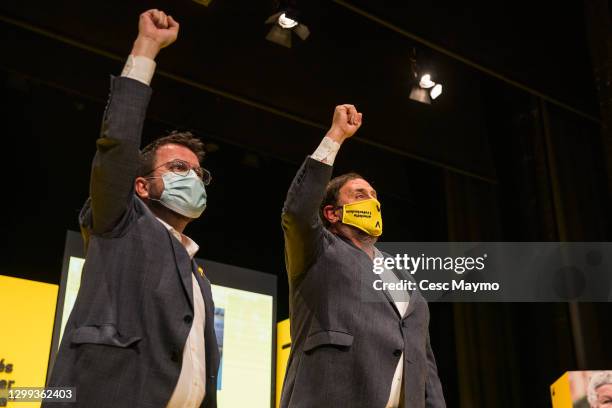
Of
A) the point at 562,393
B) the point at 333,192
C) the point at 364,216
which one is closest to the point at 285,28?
the point at 333,192

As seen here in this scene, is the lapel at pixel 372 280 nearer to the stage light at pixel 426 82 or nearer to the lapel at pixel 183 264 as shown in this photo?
the lapel at pixel 183 264

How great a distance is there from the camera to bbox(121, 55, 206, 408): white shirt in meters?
1.58

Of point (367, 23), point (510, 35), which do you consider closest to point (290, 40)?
point (367, 23)

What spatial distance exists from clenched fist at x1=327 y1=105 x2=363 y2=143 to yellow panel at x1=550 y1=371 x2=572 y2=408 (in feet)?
7.15

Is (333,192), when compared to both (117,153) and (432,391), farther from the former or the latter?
(117,153)

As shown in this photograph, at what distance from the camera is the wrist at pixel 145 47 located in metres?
1.65

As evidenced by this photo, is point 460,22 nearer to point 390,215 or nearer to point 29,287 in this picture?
point 390,215

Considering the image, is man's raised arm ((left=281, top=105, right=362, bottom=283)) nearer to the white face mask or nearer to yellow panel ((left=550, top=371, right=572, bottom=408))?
the white face mask

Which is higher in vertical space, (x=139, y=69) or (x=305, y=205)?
(x=139, y=69)

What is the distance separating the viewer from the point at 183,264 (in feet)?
5.66

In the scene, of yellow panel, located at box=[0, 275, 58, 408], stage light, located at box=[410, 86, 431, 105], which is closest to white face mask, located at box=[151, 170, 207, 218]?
yellow panel, located at box=[0, 275, 58, 408]

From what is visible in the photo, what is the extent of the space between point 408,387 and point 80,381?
3.00ft

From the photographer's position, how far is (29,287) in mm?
3871
